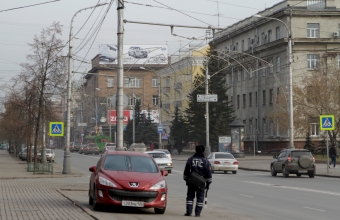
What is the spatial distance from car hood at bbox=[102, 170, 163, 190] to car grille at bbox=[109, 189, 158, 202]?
0.39 ft

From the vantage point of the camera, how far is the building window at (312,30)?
240ft

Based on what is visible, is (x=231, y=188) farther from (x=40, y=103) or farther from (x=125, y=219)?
(x=40, y=103)

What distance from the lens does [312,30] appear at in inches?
2889

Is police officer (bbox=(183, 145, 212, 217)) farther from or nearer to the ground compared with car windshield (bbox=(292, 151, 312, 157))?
nearer to the ground

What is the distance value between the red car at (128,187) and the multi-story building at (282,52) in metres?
51.1

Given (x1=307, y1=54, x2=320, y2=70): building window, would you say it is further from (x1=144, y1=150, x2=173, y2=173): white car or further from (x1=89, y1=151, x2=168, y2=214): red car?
(x1=89, y1=151, x2=168, y2=214): red car

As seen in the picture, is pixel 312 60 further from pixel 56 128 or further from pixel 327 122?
pixel 56 128

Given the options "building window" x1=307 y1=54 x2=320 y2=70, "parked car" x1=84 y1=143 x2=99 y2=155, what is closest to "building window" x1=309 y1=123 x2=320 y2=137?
"building window" x1=307 y1=54 x2=320 y2=70

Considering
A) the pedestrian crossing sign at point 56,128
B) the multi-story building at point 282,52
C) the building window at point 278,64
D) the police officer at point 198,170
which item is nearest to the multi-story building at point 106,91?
the multi-story building at point 282,52

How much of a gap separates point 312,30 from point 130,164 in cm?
5994

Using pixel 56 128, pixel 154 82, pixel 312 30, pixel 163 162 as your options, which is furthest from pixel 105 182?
pixel 154 82

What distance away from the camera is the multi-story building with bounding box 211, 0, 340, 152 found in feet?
235

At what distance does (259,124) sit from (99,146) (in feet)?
94.5

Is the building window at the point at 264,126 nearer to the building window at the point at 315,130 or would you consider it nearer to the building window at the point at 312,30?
the building window at the point at 315,130
